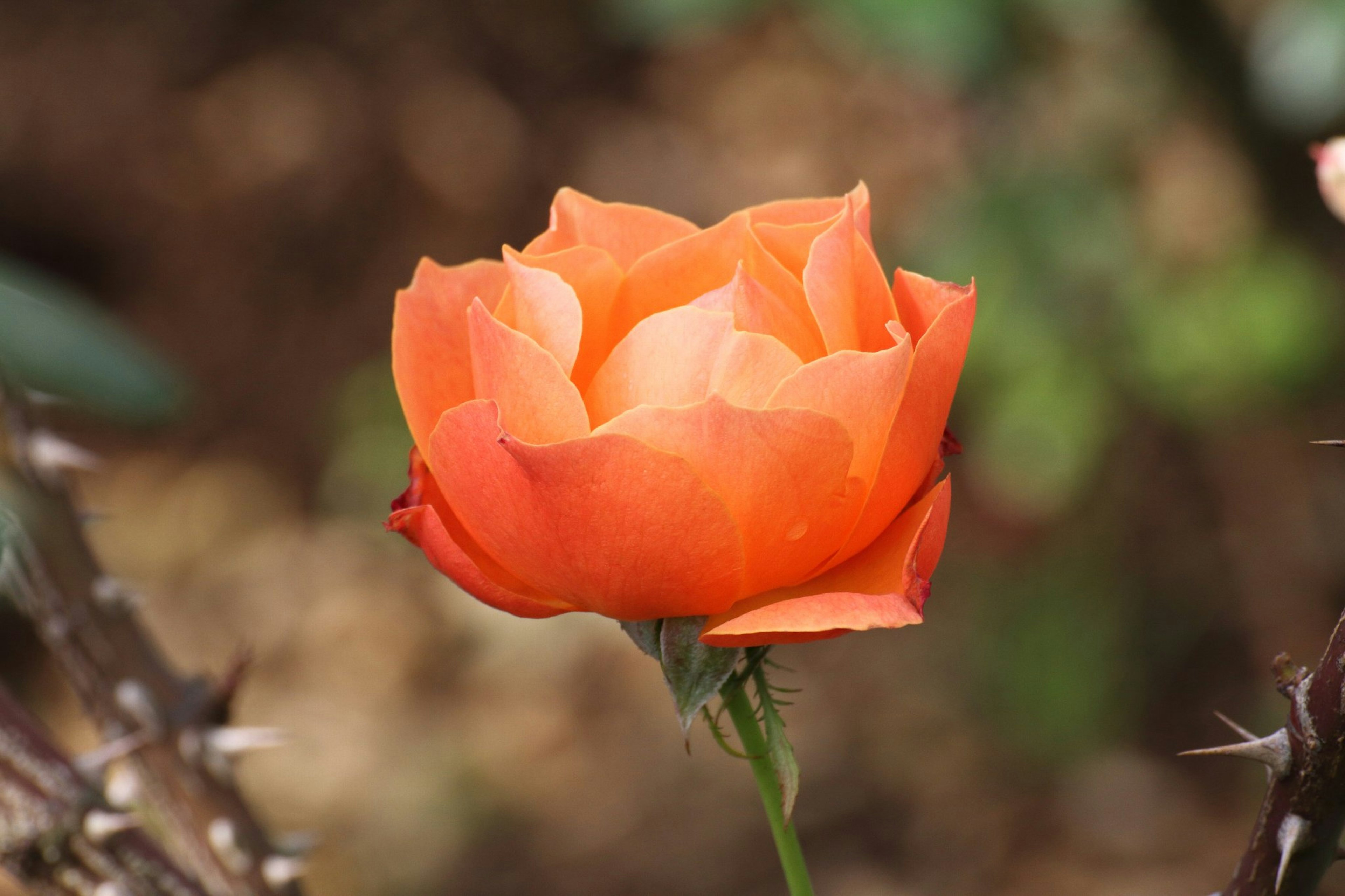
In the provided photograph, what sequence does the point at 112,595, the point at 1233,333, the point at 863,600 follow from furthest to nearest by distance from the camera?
the point at 1233,333 < the point at 112,595 < the point at 863,600

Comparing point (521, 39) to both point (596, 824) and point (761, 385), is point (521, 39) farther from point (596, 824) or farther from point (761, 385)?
point (761, 385)

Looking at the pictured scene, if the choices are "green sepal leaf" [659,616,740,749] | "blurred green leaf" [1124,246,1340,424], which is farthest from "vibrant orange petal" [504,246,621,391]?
"blurred green leaf" [1124,246,1340,424]

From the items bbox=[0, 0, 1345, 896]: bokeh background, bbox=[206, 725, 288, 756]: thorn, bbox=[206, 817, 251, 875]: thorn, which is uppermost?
bbox=[206, 725, 288, 756]: thorn

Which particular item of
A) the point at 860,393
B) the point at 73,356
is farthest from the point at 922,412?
→ the point at 73,356

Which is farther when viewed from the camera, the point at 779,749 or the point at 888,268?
the point at 888,268

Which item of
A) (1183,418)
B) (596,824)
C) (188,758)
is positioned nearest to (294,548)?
(596,824)

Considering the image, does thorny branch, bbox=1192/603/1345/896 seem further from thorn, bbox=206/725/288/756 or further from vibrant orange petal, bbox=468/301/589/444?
thorn, bbox=206/725/288/756

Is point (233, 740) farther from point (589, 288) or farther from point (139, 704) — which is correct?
point (589, 288)
